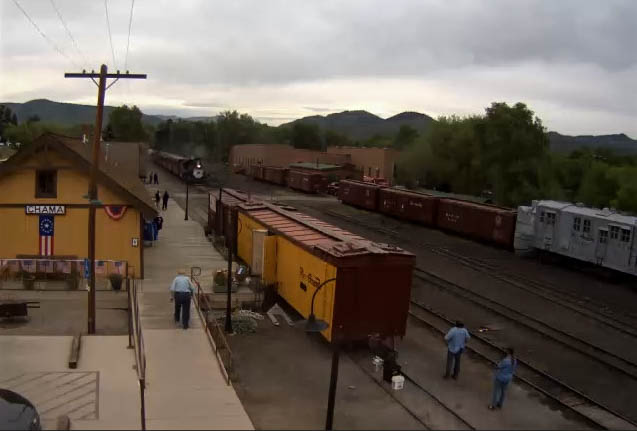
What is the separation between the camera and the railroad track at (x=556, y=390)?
12.5 metres

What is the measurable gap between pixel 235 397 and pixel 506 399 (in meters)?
6.10

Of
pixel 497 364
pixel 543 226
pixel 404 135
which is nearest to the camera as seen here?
pixel 497 364

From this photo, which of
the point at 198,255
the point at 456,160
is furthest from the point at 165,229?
the point at 456,160

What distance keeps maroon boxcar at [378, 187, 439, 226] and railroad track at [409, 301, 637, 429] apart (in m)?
22.7

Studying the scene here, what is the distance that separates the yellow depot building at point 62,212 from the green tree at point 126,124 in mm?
125104

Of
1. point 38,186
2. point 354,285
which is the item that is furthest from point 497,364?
point 38,186

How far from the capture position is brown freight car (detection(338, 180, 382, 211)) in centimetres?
5008

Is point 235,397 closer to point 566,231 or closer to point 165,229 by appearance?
point 566,231

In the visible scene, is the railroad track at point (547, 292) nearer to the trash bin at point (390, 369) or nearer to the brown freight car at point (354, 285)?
the brown freight car at point (354, 285)

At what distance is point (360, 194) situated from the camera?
52.9 meters

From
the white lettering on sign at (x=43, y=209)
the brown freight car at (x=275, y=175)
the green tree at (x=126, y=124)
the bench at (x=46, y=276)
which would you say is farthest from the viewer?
the green tree at (x=126, y=124)

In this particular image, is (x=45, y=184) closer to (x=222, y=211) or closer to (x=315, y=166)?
(x=222, y=211)

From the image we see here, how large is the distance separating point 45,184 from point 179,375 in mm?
12264

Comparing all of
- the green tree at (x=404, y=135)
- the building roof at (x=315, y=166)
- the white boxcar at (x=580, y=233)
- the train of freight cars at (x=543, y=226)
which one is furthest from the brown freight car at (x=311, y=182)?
the green tree at (x=404, y=135)
